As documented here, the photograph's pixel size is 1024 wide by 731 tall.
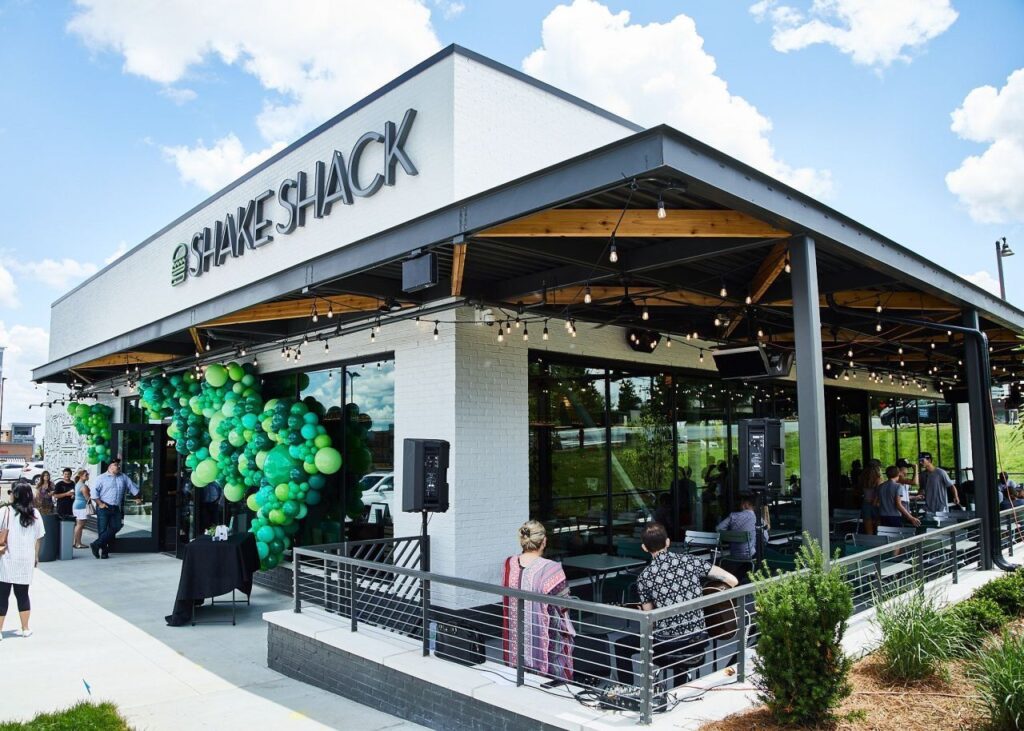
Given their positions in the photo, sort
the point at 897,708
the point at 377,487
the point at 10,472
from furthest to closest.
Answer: the point at 10,472 → the point at 377,487 → the point at 897,708

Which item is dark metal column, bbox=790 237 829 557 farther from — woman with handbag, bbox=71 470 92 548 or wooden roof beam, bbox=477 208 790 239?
woman with handbag, bbox=71 470 92 548

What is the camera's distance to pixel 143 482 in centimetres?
1592

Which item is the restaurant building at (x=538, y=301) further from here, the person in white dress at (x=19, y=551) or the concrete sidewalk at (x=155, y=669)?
the person in white dress at (x=19, y=551)

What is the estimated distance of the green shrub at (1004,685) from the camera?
12.6 feet

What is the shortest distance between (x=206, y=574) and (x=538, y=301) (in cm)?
491

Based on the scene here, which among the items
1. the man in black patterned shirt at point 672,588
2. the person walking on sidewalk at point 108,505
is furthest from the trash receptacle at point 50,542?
the man in black patterned shirt at point 672,588

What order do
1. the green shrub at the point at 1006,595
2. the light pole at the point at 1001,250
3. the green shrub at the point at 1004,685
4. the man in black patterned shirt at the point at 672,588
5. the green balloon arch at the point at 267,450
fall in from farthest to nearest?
the light pole at the point at 1001,250, the green balloon arch at the point at 267,450, the green shrub at the point at 1006,595, the man in black patterned shirt at the point at 672,588, the green shrub at the point at 1004,685

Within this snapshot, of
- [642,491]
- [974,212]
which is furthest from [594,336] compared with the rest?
[974,212]

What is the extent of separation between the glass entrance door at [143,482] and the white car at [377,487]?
21.9ft

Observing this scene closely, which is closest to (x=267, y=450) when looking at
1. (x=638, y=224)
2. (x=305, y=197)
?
(x=305, y=197)

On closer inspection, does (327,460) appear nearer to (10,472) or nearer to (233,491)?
(233,491)

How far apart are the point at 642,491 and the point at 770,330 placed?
10.6ft

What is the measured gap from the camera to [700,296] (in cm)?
859

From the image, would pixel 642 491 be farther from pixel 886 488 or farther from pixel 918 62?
pixel 918 62
